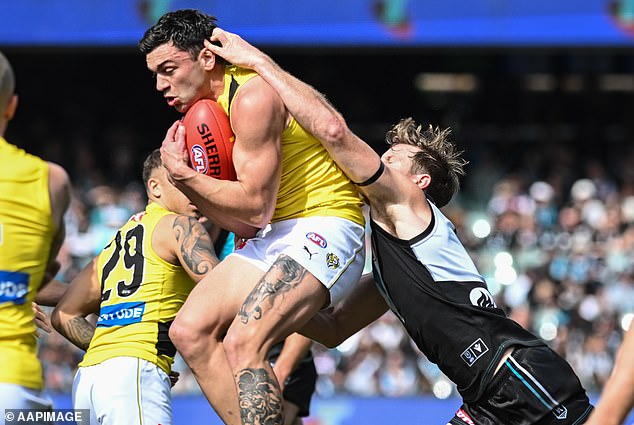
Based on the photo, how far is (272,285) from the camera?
4.72 m

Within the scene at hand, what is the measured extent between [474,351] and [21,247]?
2021mm

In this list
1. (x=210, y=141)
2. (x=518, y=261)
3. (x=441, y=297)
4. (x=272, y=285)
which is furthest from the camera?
(x=518, y=261)

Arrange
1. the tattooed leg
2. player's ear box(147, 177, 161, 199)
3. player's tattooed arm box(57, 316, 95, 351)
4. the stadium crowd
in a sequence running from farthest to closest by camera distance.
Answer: the stadium crowd → player's ear box(147, 177, 161, 199) → player's tattooed arm box(57, 316, 95, 351) → the tattooed leg

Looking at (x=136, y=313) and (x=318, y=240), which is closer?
(x=318, y=240)

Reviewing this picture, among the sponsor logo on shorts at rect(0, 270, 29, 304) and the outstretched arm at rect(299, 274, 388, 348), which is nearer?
the sponsor logo on shorts at rect(0, 270, 29, 304)

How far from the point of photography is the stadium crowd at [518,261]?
11648mm

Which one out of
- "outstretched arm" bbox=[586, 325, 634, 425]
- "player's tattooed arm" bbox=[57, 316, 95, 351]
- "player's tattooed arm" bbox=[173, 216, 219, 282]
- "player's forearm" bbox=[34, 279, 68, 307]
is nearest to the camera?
"outstretched arm" bbox=[586, 325, 634, 425]

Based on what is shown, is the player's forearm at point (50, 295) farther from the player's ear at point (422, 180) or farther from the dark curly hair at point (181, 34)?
the player's ear at point (422, 180)

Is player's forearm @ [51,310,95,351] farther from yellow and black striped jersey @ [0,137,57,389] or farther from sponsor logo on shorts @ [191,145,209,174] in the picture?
yellow and black striped jersey @ [0,137,57,389]

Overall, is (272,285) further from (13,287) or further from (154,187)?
(13,287)

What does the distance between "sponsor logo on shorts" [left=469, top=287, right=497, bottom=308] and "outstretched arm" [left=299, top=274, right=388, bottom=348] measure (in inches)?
27.8

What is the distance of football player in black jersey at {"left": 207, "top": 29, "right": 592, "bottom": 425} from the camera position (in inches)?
184

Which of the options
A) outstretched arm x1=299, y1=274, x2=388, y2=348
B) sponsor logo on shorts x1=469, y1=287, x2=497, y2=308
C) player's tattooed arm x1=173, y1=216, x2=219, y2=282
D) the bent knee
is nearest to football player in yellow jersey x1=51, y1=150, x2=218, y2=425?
player's tattooed arm x1=173, y1=216, x2=219, y2=282

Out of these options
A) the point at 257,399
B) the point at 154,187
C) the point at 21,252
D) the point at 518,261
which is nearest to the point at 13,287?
the point at 21,252
